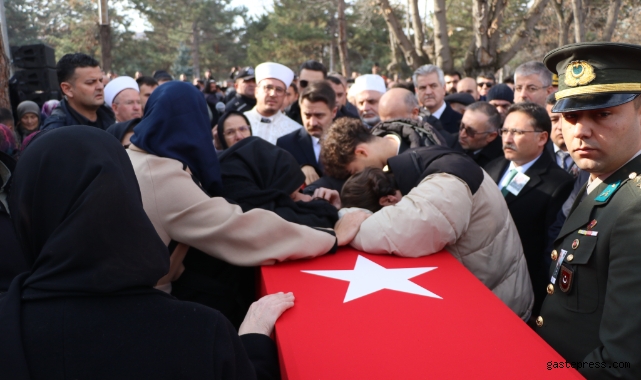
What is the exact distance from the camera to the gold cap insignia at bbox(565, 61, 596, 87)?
193 cm

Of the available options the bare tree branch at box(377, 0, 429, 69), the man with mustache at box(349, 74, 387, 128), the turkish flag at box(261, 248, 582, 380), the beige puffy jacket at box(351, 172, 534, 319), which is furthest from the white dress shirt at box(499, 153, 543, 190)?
the bare tree branch at box(377, 0, 429, 69)

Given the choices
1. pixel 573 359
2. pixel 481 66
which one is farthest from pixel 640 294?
pixel 481 66

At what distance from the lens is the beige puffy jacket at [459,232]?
7.79 feet

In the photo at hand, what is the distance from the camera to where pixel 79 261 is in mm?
1290

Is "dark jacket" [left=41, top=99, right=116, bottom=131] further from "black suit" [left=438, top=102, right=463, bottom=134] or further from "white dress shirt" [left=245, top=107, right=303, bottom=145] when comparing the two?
"black suit" [left=438, top=102, right=463, bottom=134]

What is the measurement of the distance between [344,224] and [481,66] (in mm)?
11170

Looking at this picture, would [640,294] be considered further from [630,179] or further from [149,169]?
[149,169]

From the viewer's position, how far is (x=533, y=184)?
3.57m

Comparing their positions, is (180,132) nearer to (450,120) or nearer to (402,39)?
(450,120)

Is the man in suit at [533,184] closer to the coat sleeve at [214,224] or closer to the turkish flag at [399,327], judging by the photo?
the turkish flag at [399,327]

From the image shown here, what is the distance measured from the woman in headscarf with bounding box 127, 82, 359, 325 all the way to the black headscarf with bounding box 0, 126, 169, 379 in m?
0.81

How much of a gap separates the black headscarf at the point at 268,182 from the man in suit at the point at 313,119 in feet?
6.64

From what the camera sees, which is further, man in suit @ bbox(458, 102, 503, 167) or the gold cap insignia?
man in suit @ bbox(458, 102, 503, 167)

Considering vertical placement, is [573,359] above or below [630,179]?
below
